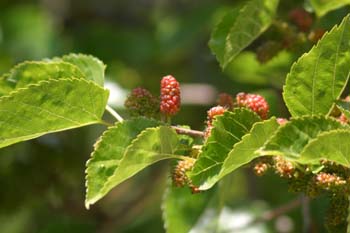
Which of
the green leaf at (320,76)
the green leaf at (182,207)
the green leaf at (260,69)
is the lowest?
the green leaf at (182,207)

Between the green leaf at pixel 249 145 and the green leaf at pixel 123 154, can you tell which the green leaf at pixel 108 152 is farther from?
the green leaf at pixel 249 145

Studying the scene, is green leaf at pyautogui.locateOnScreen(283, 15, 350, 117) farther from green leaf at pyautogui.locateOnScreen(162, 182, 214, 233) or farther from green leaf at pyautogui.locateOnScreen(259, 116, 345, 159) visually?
green leaf at pyautogui.locateOnScreen(162, 182, 214, 233)

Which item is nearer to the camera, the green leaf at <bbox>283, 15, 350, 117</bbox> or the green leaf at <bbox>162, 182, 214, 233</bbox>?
the green leaf at <bbox>283, 15, 350, 117</bbox>

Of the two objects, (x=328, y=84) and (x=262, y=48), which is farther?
(x=262, y=48)

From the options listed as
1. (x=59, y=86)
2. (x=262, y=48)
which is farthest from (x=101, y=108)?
(x=262, y=48)

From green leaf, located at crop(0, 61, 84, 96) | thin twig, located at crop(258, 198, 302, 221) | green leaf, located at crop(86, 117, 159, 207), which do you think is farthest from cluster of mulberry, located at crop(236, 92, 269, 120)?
thin twig, located at crop(258, 198, 302, 221)

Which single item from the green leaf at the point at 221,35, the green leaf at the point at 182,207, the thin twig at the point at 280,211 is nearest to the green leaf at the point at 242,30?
the green leaf at the point at 221,35

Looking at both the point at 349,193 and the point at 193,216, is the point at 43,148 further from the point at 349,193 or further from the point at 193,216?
the point at 349,193
